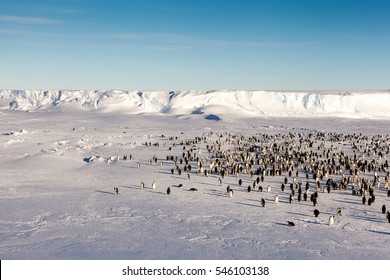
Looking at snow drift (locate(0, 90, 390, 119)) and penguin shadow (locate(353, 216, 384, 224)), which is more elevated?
snow drift (locate(0, 90, 390, 119))

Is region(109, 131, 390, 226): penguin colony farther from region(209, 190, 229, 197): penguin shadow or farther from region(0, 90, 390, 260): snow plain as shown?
region(0, 90, 390, 260): snow plain

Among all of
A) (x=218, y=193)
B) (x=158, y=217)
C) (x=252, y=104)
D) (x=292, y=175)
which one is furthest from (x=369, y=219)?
(x=252, y=104)

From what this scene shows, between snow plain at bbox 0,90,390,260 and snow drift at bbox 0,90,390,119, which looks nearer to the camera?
snow plain at bbox 0,90,390,260

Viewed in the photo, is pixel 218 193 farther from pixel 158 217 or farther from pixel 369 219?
pixel 369 219

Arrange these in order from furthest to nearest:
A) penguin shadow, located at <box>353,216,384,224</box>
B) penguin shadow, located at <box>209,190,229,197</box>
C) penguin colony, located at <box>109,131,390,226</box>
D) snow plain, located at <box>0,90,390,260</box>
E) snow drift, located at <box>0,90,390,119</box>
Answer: snow drift, located at <box>0,90,390,119</box>
penguin shadow, located at <box>209,190,229,197</box>
penguin colony, located at <box>109,131,390,226</box>
penguin shadow, located at <box>353,216,384,224</box>
snow plain, located at <box>0,90,390,260</box>

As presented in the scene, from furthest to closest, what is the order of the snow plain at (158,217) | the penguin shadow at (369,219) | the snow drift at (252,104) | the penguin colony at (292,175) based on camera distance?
the snow drift at (252,104) < the penguin colony at (292,175) < the penguin shadow at (369,219) < the snow plain at (158,217)

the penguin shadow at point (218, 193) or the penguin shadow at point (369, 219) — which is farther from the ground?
Result: the penguin shadow at point (369, 219)

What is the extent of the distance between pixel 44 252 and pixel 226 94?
15127 centimetres

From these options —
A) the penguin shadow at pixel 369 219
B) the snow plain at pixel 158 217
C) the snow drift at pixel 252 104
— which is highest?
the snow drift at pixel 252 104

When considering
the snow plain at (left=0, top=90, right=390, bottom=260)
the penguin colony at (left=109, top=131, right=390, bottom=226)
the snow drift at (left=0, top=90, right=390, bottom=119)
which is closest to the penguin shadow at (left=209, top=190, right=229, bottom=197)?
the snow plain at (left=0, top=90, right=390, bottom=260)

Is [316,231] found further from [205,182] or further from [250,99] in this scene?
[250,99]

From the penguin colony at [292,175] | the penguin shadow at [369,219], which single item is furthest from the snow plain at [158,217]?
the penguin colony at [292,175]

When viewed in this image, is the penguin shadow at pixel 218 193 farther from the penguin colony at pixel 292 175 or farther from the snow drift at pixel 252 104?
the snow drift at pixel 252 104

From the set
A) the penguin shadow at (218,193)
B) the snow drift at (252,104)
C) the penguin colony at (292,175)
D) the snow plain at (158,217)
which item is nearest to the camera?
the snow plain at (158,217)
